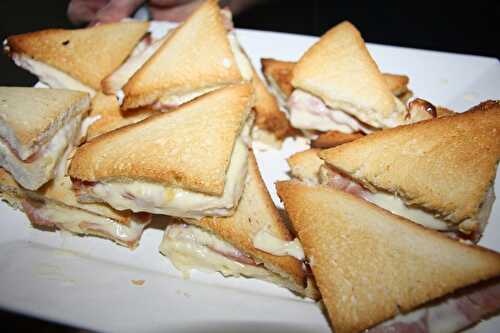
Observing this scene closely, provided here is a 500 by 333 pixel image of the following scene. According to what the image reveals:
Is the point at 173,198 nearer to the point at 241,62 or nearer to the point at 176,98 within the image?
the point at 176,98

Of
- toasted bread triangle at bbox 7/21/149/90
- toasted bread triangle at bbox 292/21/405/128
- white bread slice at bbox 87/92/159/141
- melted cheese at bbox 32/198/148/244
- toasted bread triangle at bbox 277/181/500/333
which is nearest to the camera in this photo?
toasted bread triangle at bbox 277/181/500/333

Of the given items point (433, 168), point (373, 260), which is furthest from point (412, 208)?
point (373, 260)

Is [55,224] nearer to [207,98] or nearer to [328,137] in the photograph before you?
[207,98]

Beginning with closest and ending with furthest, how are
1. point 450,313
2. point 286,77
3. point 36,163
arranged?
point 450,313 → point 36,163 → point 286,77

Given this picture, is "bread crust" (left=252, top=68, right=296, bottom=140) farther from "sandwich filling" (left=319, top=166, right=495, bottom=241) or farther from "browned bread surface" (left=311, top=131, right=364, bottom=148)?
"sandwich filling" (left=319, top=166, right=495, bottom=241)

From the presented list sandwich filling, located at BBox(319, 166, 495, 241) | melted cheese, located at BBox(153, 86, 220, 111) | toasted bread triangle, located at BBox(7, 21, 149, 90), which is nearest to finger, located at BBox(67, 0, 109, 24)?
toasted bread triangle, located at BBox(7, 21, 149, 90)

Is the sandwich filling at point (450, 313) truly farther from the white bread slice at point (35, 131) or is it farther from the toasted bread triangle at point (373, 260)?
the white bread slice at point (35, 131)

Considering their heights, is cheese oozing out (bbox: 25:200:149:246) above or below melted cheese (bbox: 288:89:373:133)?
below
